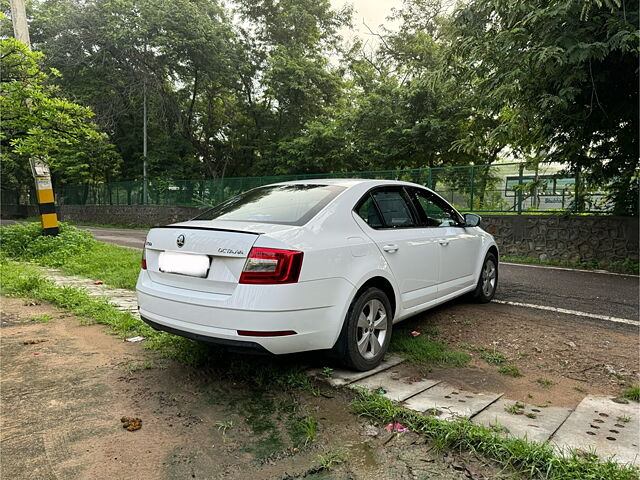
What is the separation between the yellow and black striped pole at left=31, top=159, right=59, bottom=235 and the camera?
10.1m

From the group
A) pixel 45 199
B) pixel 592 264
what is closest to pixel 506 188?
pixel 592 264

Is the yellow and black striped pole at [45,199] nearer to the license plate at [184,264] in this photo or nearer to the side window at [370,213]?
the license plate at [184,264]

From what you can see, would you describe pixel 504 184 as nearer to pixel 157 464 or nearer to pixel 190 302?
pixel 190 302

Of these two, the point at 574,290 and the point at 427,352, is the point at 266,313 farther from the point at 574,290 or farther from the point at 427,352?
the point at 574,290

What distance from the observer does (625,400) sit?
3053 mm

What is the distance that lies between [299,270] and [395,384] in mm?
1145

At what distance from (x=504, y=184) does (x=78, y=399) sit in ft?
35.6

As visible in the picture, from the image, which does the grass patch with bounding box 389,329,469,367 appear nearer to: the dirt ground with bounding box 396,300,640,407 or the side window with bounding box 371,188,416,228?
the dirt ground with bounding box 396,300,640,407

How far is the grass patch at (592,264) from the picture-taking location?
8828 mm

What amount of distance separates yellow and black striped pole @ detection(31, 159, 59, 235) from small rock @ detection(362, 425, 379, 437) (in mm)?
9791

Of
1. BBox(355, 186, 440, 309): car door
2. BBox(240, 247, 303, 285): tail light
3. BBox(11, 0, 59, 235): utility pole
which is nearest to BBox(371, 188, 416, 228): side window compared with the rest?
BBox(355, 186, 440, 309): car door

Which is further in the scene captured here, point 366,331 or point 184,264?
point 366,331

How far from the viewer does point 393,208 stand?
4.11 metres

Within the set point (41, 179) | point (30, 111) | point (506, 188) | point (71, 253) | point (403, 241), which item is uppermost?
point (30, 111)
